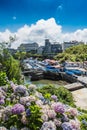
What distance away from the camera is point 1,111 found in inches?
197

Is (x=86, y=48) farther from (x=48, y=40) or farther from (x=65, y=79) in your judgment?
(x=48, y=40)

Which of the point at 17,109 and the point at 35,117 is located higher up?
the point at 17,109

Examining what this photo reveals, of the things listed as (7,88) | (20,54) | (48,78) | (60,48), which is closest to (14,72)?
(7,88)

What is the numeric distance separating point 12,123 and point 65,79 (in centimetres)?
4267

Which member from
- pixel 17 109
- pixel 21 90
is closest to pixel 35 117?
pixel 17 109

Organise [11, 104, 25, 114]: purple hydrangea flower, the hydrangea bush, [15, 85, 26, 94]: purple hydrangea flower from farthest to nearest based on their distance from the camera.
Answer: [15, 85, 26, 94]: purple hydrangea flower → [11, 104, 25, 114]: purple hydrangea flower → the hydrangea bush

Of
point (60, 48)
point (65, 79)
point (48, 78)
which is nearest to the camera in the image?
point (65, 79)

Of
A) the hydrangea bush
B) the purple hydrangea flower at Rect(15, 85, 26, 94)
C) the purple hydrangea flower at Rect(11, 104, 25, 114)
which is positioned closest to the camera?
the hydrangea bush

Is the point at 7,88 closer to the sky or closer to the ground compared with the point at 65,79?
closer to the sky

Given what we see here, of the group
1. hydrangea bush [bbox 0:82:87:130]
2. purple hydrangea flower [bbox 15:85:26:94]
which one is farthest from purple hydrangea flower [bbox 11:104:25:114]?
purple hydrangea flower [bbox 15:85:26:94]

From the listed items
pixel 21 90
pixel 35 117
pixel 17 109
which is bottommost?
pixel 35 117

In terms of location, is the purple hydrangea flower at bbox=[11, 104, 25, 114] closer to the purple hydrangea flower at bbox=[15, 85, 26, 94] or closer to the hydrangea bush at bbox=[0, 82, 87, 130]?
the hydrangea bush at bbox=[0, 82, 87, 130]

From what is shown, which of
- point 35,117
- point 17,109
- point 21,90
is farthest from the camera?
point 21,90

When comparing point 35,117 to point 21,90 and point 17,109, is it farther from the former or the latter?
point 21,90
